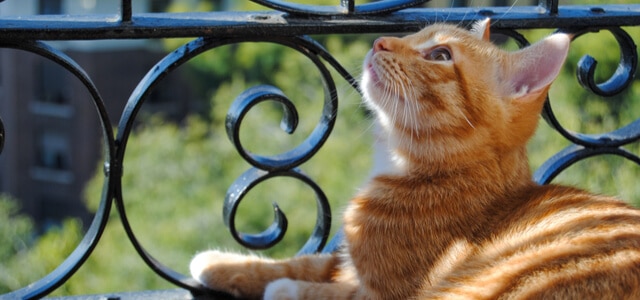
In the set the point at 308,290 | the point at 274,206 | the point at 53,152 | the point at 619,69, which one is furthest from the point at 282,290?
the point at 53,152

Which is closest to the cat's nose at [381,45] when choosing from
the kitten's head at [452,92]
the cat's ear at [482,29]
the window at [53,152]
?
the kitten's head at [452,92]

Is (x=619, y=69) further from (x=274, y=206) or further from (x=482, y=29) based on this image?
(x=274, y=206)

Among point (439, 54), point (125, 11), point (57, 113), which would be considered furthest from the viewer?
point (57, 113)

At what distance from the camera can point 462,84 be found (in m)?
1.70

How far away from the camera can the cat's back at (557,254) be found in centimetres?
122

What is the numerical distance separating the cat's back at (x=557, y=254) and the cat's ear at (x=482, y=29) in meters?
0.31

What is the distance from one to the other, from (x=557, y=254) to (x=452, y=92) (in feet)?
1.58

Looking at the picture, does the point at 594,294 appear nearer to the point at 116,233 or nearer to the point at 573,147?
the point at 573,147

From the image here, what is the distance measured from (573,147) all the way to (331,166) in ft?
19.0

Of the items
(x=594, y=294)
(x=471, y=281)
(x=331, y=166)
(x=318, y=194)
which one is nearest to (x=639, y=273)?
(x=594, y=294)

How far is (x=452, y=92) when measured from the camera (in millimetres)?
1686

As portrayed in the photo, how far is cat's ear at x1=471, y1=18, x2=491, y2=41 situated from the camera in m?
1.55

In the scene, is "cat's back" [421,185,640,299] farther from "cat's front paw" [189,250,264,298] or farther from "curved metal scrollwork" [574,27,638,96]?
"cat's front paw" [189,250,264,298]

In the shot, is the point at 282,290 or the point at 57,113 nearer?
the point at 282,290
